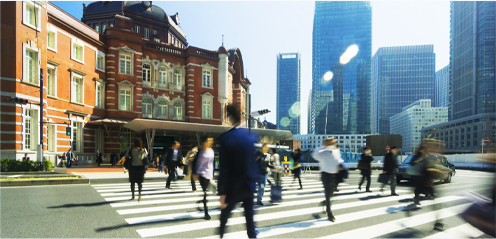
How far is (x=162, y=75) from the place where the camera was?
32.6 m

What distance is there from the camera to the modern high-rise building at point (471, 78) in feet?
317

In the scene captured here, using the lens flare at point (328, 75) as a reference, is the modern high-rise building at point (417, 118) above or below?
below

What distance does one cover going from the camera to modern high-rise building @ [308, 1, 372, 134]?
397 feet

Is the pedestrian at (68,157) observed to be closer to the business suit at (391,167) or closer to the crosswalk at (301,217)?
the crosswalk at (301,217)

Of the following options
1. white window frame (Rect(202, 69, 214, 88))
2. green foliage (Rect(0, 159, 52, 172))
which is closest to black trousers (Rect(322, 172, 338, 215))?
green foliage (Rect(0, 159, 52, 172))

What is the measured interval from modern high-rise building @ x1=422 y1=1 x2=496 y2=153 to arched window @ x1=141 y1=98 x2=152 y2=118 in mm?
100755

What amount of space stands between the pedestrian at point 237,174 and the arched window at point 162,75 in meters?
30.5

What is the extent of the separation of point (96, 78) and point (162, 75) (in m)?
6.96

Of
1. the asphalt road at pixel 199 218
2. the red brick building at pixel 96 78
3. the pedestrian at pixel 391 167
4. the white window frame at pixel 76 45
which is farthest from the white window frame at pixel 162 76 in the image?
the pedestrian at pixel 391 167

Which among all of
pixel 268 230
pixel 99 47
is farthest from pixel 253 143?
pixel 99 47

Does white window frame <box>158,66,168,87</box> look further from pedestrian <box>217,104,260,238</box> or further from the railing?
pedestrian <box>217,104,260,238</box>

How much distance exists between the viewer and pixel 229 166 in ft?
12.3

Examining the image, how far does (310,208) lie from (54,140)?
22913mm

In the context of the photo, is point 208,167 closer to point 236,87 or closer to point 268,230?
point 268,230
